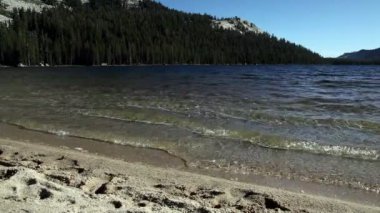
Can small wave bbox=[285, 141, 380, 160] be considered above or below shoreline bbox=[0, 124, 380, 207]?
above

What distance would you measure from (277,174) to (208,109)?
42.0 ft

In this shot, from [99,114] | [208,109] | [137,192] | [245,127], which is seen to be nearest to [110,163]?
[137,192]

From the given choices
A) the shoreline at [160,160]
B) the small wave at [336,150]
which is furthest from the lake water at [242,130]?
the shoreline at [160,160]

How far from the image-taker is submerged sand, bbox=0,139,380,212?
24.7 feet

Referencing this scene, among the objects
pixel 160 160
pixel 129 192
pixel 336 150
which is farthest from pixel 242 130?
pixel 129 192

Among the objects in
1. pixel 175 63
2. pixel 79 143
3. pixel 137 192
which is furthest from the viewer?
pixel 175 63

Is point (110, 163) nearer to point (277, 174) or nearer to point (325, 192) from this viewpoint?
point (277, 174)

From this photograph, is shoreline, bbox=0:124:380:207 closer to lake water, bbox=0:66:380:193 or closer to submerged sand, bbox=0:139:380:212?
lake water, bbox=0:66:380:193

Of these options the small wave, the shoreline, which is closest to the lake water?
the small wave

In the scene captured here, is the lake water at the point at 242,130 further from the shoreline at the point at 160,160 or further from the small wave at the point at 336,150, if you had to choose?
the shoreline at the point at 160,160

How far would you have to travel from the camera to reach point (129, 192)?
8.59 m

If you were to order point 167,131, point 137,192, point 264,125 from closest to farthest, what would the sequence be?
point 137,192
point 167,131
point 264,125

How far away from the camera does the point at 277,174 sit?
11.5 metres

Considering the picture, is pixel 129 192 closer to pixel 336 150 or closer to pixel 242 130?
pixel 336 150
